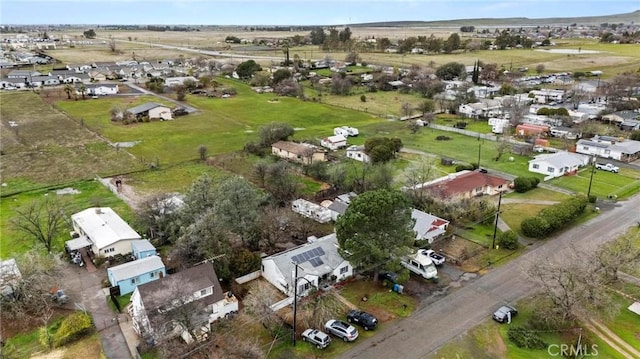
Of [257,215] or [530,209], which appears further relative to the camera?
[530,209]

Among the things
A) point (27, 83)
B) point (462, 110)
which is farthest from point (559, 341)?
point (27, 83)

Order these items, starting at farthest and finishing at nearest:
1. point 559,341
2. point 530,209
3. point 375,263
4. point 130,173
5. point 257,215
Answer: point 130,173 → point 530,209 → point 257,215 → point 375,263 → point 559,341

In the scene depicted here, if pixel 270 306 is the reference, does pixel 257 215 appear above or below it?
Answer: above

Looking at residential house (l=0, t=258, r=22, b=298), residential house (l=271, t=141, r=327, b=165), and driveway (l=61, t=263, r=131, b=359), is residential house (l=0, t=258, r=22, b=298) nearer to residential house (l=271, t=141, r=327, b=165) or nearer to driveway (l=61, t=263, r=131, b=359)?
driveway (l=61, t=263, r=131, b=359)

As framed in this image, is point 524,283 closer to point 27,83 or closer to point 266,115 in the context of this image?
point 266,115

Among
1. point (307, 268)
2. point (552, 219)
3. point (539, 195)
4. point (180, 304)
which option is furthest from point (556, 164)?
point (180, 304)

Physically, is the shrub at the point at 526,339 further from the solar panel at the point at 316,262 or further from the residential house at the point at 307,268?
the solar panel at the point at 316,262

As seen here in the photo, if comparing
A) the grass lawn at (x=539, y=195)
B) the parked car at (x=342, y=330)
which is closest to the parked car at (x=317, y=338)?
the parked car at (x=342, y=330)
